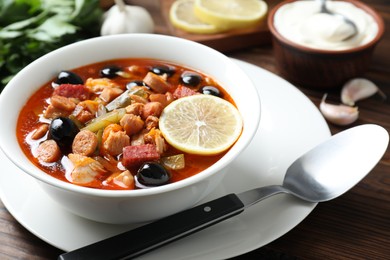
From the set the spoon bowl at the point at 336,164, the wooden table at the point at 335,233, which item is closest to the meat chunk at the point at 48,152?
the wooden table at the point at 335,233

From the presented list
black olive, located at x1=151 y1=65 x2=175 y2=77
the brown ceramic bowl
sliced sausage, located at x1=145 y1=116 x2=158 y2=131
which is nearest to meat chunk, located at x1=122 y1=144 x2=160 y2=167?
sliced sausage, located at x1=145 y1=116 x2=158 y2=131

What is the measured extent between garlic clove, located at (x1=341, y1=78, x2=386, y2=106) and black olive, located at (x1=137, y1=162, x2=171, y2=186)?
55.6 inches

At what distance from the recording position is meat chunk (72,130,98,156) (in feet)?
6.92

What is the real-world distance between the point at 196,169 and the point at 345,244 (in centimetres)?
66

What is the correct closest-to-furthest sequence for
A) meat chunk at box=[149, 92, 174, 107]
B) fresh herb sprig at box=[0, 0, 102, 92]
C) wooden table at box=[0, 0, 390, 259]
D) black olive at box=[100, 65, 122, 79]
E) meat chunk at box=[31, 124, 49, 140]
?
wooden table at box=[0, 0, 390, 259] < meat chunk at box=[31, 124, 49, 140] < meat chunk at box=[149, 92, 174, 107] < black olive at box=[100, 65, 122, 79] < fresh herb sprig at box=[0, 0, 102, 92]

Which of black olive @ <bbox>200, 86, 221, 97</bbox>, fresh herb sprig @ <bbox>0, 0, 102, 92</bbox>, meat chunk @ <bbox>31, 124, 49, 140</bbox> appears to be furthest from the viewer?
fresh herb sprig @ <bbox>0, 0, 102, 92</bbox>

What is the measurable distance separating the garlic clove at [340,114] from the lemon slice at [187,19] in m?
0.99

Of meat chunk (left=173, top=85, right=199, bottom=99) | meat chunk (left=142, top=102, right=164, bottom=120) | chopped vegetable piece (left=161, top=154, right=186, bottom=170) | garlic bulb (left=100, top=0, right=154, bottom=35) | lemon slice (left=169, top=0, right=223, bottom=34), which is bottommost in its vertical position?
lemon slice (left=169, top=0, right=223, bottom=34)

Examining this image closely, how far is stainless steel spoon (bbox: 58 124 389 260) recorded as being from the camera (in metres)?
1.87

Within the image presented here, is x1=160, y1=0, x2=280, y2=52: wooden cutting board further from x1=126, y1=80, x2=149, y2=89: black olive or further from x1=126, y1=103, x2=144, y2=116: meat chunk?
x1=126, y1=103, x2=144, y2=116: meat chunk

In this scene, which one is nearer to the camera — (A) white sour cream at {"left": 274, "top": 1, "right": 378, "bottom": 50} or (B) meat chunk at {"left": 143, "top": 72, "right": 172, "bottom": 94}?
(B) meat chunk at {"left": 143, "top": 72, "right": 172, "bottom": 94}

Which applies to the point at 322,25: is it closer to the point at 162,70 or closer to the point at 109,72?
the point at 162,70

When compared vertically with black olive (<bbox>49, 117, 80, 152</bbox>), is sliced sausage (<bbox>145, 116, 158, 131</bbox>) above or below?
below

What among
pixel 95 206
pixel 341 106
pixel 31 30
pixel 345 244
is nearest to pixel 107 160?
pixel 95 206
